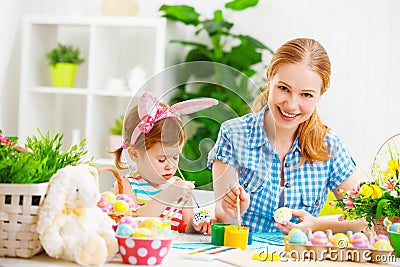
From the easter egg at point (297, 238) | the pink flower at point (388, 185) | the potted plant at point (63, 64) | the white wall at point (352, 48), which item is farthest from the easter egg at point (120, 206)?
the potted plant at point (63, 64)

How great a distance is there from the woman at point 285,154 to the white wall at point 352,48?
57.8 inches

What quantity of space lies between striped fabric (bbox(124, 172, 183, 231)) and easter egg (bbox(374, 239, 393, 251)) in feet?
1.60

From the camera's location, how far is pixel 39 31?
12.9 ft

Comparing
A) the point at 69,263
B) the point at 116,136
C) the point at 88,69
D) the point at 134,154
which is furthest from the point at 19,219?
the point at 88,69

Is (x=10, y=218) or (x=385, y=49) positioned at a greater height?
A: (x=385, y=49)

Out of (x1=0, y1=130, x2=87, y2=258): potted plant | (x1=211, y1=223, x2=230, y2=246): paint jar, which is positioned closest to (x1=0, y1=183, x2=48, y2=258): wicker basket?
(x1=0, y1=130, x2=87, y2=258): potted plant

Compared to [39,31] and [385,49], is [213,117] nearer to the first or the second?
[385,49]

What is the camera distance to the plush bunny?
125 centimetres

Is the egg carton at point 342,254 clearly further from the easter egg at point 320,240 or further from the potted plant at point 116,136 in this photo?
the potted plant at point 116,136

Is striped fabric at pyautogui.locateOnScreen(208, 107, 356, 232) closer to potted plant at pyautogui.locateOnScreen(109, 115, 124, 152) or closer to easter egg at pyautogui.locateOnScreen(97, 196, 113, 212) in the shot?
easter egg at pyautogui.locateOnScreen(97, 196, 113, 212)

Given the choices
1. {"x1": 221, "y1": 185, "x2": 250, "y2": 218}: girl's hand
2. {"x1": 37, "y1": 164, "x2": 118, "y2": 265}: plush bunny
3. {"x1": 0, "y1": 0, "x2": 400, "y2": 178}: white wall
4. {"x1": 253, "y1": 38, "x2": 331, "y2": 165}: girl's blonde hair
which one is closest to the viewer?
{"x1": 37, "y1": 164, "x2": 118, "y2": 265}: plush bunny

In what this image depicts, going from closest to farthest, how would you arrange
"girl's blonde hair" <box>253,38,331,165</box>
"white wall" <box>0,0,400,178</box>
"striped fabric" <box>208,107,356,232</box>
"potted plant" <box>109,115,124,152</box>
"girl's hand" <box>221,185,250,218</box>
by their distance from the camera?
"girl's hand" <box>221,185,250,218</box>, "girl's blonde hair" <box>253,38,331,165</box>, "striped fabric" <box>208,107,356,232</box>, "white wall" <box>0,0,400,178</box>, "potted plant" <box>109,115,124,152</box>

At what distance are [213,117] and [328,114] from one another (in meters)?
2.15

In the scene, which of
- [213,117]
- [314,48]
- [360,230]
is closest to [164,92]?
[213,117]
